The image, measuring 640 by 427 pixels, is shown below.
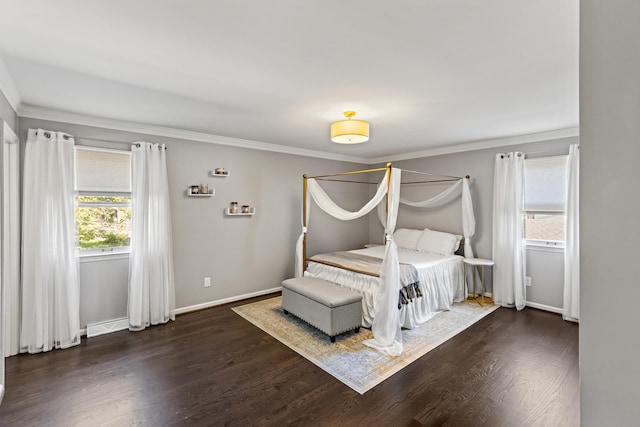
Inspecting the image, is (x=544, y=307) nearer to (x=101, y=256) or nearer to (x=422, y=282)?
(x=422, y=282)

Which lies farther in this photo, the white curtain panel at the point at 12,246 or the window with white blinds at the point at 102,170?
the window with white blinds at the point at 102,170

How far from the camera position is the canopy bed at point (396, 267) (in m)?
3.20

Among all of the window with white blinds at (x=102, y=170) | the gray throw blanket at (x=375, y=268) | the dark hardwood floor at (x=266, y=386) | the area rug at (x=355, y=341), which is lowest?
the dark hardwood floor at (x=266, y=386)

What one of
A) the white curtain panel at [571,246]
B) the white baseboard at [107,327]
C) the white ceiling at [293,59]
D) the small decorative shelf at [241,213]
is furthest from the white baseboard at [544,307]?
the white baseboard at [107,327]

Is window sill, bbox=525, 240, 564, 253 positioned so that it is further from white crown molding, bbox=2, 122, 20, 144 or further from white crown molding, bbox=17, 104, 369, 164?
white crown molding, bbox=2, 122, 20, 144

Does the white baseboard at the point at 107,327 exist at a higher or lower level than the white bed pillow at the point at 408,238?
lower

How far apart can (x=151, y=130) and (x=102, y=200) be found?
39.8 inches

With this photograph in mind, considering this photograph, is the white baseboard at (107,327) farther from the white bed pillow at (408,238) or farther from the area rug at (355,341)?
the white bed pillow at (408,238)

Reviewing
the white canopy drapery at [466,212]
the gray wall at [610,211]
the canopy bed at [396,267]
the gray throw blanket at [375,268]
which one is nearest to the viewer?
the gray wall at [610,211]

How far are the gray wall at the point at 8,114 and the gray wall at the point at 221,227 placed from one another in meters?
0.13

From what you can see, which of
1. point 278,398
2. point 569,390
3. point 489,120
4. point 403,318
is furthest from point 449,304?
point 278,398

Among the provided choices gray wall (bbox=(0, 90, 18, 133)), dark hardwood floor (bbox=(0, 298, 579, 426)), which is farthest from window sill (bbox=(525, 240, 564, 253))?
gray wall (bbox=(0, 90, 18, 133))

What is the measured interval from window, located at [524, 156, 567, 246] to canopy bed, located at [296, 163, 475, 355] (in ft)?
2.45

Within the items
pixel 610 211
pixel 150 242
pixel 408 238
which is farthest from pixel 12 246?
pixel 408 238
